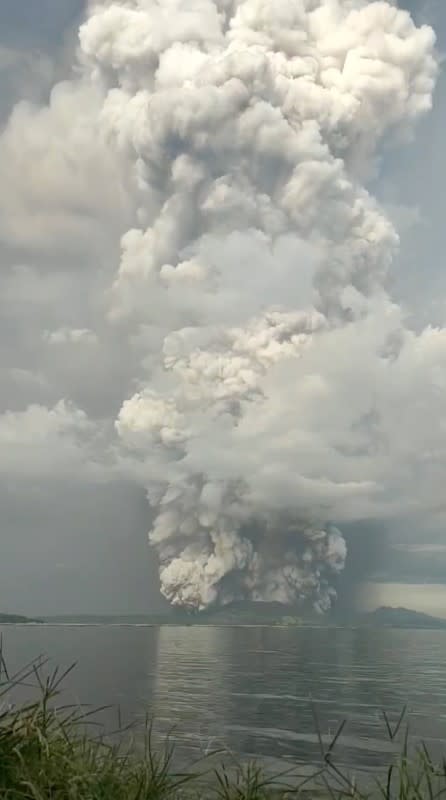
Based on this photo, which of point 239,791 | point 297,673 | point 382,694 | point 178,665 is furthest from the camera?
point 178,665

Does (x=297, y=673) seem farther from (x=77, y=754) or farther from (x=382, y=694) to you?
(x=77, y=754)

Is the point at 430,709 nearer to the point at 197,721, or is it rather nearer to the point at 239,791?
the point at 197,721

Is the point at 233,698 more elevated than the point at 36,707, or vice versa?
the point at 36,707

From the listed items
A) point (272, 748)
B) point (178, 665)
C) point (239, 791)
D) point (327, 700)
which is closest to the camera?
point (239, 791)

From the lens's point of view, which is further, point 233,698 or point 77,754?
point 233,698

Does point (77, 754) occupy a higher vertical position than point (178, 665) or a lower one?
higher

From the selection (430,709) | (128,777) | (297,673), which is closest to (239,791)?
(128,777)

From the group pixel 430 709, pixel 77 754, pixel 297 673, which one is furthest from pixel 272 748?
pixel 297 673

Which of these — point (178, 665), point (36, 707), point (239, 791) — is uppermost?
point (36, 707)

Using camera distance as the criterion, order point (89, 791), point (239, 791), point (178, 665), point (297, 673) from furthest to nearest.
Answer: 1. point (178, 665)
2. point (297, 673)
3. point (239, 791)
4. point (89, 791)
